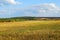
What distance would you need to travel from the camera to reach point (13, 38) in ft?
67.0

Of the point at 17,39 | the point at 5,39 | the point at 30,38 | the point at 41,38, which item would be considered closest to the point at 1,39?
the point at 5,39

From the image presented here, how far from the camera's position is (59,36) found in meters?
20.4

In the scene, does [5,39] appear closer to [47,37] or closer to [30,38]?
[30,38]

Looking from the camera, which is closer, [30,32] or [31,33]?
[31,33]

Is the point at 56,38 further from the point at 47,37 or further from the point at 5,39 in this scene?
the point at 5,39

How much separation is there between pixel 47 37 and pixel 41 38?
0.87m

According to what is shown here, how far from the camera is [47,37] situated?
20375 millimetres

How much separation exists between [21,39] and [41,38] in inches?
87.3

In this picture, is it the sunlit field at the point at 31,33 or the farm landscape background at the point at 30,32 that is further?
the farm landscape background at the point at 30,32

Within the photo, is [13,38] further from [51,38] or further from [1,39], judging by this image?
[51,38]

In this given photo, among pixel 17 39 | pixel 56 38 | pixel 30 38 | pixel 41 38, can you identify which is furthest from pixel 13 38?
pixel 56 38

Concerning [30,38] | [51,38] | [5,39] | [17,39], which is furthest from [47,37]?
[5,39]

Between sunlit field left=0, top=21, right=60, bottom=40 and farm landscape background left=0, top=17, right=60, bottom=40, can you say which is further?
farm landscape background left=0, top=17, right=60, bottom=40

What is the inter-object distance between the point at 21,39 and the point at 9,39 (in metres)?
1.32
